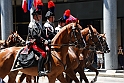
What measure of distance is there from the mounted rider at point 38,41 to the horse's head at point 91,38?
255cm

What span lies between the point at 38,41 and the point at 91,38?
2889 mm

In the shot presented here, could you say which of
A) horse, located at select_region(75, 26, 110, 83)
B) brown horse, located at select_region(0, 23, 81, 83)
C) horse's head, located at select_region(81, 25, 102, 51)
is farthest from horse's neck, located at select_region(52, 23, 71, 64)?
horse, located at select_region(75, 26, 110, 83)

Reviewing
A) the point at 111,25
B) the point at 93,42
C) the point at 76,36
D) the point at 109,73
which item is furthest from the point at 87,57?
the point at 111,25

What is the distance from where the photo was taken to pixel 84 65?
1204 centimetres

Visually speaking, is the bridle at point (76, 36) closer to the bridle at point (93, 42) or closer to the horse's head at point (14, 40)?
the bridle at point (93, 42)

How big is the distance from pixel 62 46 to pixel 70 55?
4.52ft

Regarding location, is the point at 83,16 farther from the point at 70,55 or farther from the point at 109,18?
the point at 70,55

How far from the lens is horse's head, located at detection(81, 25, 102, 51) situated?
1147cm

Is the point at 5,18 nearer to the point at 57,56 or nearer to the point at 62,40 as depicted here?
the point at 62,40

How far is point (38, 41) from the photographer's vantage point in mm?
9156

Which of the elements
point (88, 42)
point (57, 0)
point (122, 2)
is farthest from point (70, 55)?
point (57, 0)

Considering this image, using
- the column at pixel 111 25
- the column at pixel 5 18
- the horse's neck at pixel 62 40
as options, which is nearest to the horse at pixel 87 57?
the horse's neck at pixel 62 40

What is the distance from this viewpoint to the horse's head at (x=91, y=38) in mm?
11469

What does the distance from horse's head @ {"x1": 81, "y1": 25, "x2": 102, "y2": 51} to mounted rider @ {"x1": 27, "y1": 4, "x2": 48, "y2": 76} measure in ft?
8.36
